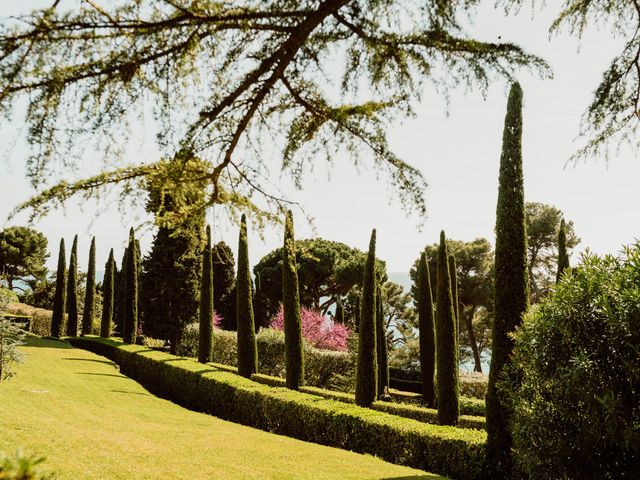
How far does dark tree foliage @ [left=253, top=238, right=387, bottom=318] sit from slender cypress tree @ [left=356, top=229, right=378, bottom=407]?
17.0m

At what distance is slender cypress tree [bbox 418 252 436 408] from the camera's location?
63.0ft

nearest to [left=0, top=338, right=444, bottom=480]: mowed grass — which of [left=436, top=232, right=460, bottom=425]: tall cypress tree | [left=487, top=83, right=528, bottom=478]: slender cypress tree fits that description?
[left=487, top=83, right=528, bottom=478]: slender cypress tree

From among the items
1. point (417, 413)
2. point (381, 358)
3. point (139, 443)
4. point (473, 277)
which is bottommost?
point (417, 413)

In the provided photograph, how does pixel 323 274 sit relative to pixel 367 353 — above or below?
above

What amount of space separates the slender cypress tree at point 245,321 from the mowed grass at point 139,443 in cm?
582

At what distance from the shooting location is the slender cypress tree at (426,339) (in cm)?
1919

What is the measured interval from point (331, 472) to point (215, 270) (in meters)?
29.6

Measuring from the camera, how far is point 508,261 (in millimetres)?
10617

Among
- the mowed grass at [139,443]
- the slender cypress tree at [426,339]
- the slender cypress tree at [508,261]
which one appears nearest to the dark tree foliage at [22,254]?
the mowed grass at [139,443]

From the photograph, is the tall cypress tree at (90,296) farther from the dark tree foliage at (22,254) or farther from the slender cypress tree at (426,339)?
the slender cypress tree at (426,339)

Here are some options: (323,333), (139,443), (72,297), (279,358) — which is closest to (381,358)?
(279,358)

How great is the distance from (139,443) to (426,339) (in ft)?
44.1

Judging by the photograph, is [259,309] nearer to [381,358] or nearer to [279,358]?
[279,358]

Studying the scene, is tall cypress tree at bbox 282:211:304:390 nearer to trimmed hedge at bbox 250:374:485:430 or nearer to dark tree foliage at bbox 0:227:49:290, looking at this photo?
trimmed hedge at bbox 250:374:485:430
